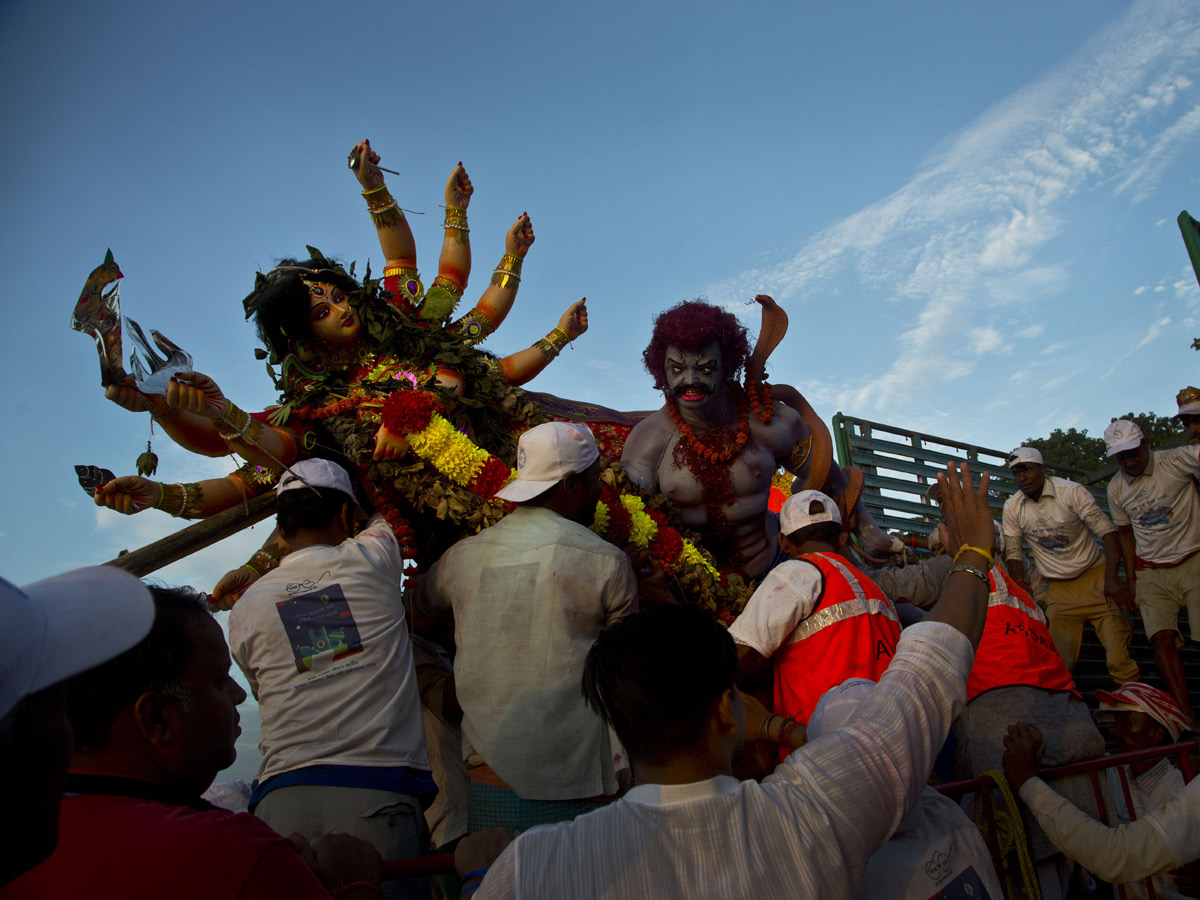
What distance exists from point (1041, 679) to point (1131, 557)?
4.25m

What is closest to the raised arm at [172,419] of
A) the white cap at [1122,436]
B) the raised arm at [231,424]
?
the raised arm at [231,424]

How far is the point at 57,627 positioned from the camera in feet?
3.14

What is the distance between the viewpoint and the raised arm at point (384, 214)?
5.09m

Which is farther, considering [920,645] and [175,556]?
[175,556]

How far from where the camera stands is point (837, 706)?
Result: 1.90 metres

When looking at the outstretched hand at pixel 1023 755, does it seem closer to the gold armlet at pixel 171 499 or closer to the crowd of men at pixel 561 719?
the crowd of men at pixel 561 719

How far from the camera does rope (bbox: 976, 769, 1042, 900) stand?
2.35m

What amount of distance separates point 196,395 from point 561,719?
8.05 feet

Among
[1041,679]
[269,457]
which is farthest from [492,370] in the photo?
[1041,679]

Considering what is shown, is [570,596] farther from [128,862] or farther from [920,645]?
[128,862]

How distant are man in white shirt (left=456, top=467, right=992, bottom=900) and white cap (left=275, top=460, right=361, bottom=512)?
5.46 ft

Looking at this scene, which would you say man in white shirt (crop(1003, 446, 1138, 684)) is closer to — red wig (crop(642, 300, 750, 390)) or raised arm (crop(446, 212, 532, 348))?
red wig (crop(642, 300, 750, 390))

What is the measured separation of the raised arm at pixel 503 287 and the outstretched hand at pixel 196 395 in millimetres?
1895

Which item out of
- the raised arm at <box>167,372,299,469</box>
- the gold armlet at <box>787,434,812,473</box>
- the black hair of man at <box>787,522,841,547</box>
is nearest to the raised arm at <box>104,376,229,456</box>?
the raised arm at <box>167,372,299,469</box>
